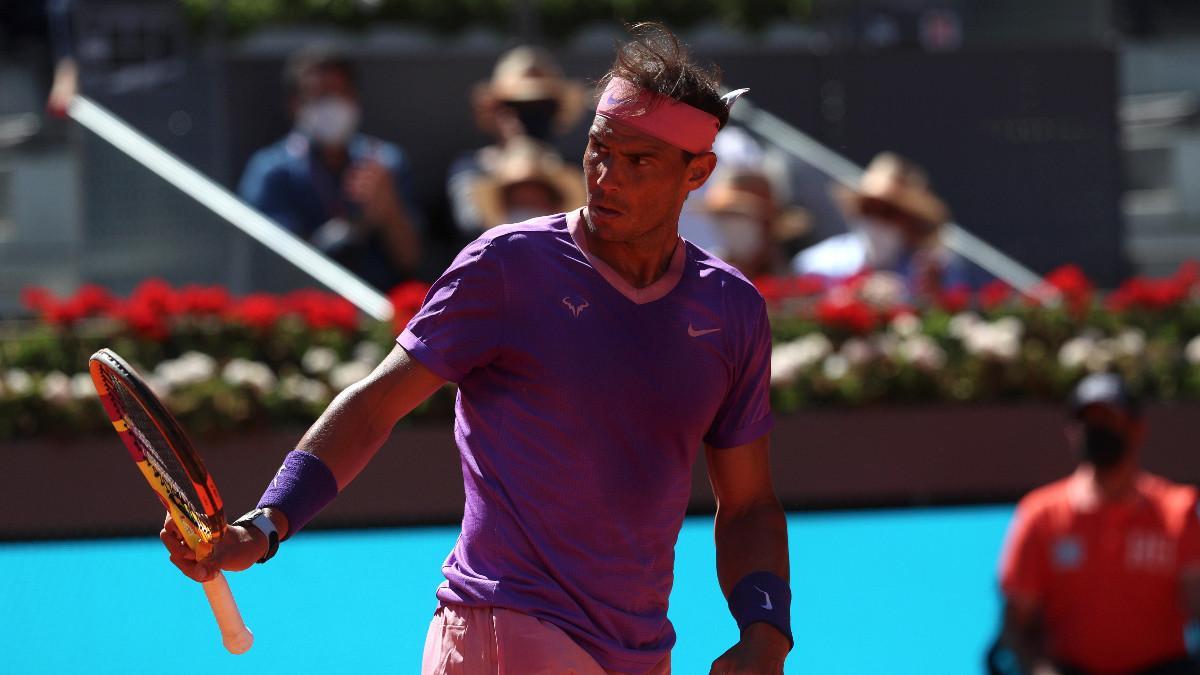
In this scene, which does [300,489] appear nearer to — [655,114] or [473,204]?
[655,114]

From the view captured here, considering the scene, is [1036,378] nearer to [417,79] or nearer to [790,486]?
[790,486]

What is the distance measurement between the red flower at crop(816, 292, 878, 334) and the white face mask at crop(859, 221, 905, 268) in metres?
1.22

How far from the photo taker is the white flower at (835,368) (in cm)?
816

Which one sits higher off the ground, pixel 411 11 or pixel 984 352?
pixel 411 11

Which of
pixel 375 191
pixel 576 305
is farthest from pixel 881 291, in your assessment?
pixel 576 305

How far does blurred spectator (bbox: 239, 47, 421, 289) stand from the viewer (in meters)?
9.58

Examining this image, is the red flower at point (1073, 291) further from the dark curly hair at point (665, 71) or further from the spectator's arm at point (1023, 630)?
the dark curly hair at point (665, 71)

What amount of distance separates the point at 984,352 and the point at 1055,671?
2.94 meters

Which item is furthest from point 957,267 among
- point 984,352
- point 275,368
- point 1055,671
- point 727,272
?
point 727,272

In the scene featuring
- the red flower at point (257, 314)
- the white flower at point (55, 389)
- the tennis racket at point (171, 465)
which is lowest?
the white flower at point (55, 389)

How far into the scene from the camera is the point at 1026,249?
1195cm

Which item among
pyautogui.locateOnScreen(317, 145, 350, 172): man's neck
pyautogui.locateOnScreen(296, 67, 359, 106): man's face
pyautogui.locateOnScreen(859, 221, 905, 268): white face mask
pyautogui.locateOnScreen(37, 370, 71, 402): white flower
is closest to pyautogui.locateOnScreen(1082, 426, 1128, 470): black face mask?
pyautogui.locateOnScreen(859, 221, 905, 268): white face mask

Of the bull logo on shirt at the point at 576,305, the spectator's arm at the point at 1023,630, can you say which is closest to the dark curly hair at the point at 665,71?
the bull logo on shirt at the point at 576,305

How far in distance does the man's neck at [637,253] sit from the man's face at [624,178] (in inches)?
0.6
